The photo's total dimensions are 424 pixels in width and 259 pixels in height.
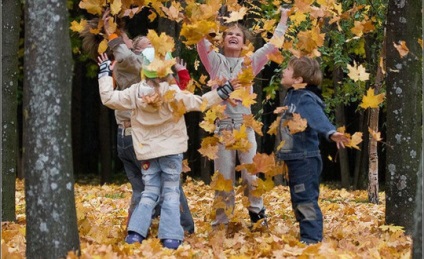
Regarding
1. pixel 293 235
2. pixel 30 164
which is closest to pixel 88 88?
pixel 293 235

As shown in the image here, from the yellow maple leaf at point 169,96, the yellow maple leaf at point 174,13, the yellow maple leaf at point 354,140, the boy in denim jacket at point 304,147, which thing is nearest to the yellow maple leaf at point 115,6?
the yellow maple leaf at point 174,13

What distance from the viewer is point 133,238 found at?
21.7 ft

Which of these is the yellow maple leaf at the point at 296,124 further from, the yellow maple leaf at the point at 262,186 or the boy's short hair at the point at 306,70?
the yellow maple leaf at the point at 262,186

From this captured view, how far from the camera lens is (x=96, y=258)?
5.39 metres

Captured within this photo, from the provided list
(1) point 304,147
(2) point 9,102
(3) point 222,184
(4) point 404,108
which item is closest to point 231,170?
(3) point 222,184

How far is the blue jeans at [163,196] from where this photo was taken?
259 inches

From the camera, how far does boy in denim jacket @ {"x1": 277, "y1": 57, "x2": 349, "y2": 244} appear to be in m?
6.71

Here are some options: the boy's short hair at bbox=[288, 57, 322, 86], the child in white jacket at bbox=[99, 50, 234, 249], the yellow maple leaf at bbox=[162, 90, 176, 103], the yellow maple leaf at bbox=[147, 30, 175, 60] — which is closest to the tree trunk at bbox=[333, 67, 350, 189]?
the boy's short hair at bbox=[288, 57, 322, 86]

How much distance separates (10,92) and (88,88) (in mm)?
16752

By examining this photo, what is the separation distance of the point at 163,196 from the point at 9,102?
7.92 ft

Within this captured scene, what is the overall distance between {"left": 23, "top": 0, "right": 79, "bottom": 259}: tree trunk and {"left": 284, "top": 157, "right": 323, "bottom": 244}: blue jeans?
2.21 m

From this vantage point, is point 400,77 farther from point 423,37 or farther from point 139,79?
point 139,79

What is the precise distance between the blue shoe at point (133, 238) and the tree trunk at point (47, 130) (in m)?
1.36

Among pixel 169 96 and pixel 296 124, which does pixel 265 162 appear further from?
pixel 169 96
